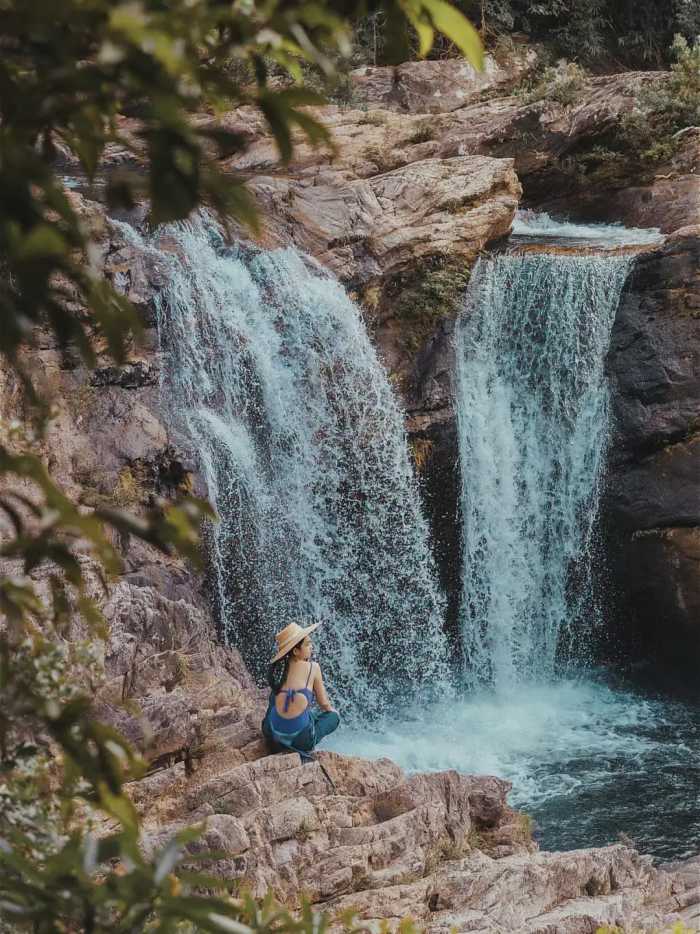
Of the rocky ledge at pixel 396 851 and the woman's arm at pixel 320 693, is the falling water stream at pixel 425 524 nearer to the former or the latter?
the rocky ledge at pixel 396 851

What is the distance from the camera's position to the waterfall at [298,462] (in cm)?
1143

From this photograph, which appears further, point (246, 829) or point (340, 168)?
point (340, 168)

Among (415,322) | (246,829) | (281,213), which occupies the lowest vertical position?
(246,829)

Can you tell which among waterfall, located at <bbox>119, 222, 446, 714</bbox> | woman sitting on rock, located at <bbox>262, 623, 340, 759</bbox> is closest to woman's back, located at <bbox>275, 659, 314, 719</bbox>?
woman sitting on rock, located at <bbox>262, 623, 340, 759</bbox>

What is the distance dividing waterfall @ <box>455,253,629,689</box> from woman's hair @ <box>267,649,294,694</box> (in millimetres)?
5780

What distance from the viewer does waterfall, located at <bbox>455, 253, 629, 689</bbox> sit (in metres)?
13.4

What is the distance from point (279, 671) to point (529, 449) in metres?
6.52

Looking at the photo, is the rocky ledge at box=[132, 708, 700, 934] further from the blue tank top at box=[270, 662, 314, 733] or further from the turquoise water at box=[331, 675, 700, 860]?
the turquoise water at box=[331, 675, 700, 860]

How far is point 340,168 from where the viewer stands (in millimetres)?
14539

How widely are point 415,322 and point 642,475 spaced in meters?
3.39

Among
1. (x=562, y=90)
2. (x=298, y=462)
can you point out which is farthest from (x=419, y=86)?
(x=298, y=462)

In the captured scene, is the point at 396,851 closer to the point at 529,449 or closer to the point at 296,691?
the point at 296,691

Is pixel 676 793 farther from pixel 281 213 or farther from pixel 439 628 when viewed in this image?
pixel 281 213

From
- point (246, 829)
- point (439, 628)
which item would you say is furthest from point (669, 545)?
point (246, 829)
